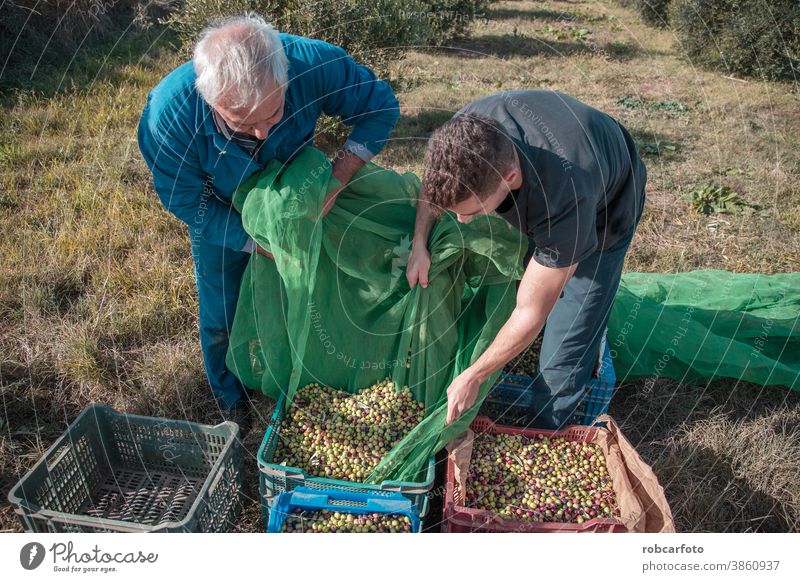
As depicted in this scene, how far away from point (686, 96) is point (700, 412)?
592cm

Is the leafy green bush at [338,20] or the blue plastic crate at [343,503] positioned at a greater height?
the leafy green bush at [338,20]

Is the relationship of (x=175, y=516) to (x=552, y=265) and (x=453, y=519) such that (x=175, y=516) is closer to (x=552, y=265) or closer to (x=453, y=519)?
(x=453, y=519)

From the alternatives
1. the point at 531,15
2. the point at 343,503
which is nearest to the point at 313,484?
the point at 343,503

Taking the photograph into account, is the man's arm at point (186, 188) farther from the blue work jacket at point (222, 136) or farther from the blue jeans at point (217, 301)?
the blue jeans at point (217, 301)

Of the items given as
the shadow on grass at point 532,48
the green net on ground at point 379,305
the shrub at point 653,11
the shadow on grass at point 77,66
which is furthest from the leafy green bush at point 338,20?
the shrub at point 653,11

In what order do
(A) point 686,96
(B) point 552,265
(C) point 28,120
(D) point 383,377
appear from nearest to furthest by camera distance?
(B) point 552,265, (D) point 383,377, (C) point 28,120, (A) point 686,96

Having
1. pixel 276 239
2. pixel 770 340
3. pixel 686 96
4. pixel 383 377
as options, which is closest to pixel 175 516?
pixel 383 377

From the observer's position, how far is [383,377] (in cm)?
273

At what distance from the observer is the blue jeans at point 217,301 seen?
258 cm

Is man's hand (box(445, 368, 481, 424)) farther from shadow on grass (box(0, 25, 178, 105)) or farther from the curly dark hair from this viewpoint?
shadow on grass (box(0, 25, 178, 105))

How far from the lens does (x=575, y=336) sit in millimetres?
2637

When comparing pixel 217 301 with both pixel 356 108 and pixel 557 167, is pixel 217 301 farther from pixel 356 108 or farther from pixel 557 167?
pixel 557 167

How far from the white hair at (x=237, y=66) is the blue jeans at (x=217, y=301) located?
0.75m

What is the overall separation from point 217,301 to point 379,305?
0.75m
